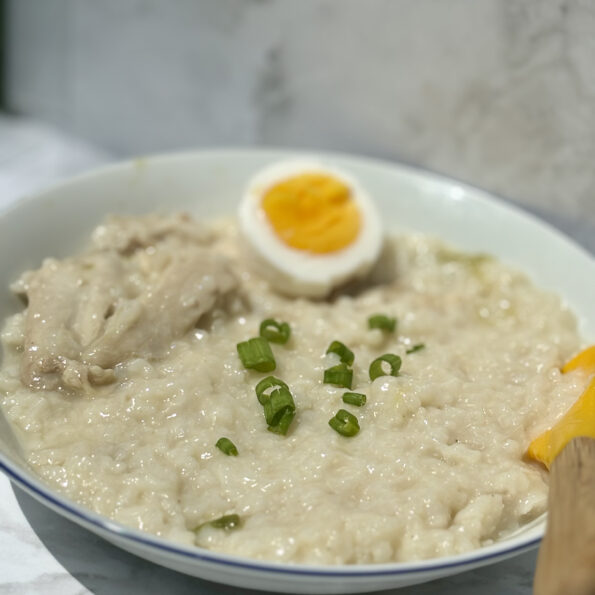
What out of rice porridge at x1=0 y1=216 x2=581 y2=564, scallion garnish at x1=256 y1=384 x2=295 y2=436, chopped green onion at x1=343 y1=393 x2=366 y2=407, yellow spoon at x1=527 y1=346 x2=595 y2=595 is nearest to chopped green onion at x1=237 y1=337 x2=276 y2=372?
rice porridge at x1=0 y1=216 x2=581 y2=564

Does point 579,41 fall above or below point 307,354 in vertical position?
above

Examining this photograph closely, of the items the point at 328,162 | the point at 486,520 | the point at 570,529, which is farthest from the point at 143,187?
the point at 570,529

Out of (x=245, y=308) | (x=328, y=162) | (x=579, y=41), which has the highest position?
(x=579, y=41)

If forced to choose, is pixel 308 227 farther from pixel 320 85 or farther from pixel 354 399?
pixel 320 85

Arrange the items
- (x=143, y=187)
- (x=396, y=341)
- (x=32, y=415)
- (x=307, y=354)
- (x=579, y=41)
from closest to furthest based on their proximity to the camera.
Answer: (x=32, y=415) < (x=307, y=354) < (x=396, y=341) < (x=579, y=41) < (x=143, y=187)

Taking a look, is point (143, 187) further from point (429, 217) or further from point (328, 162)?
point (429, 217)

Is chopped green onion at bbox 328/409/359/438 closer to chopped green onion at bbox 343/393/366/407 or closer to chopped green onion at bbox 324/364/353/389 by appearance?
chopped green onion at bbox 343/393/366/407
